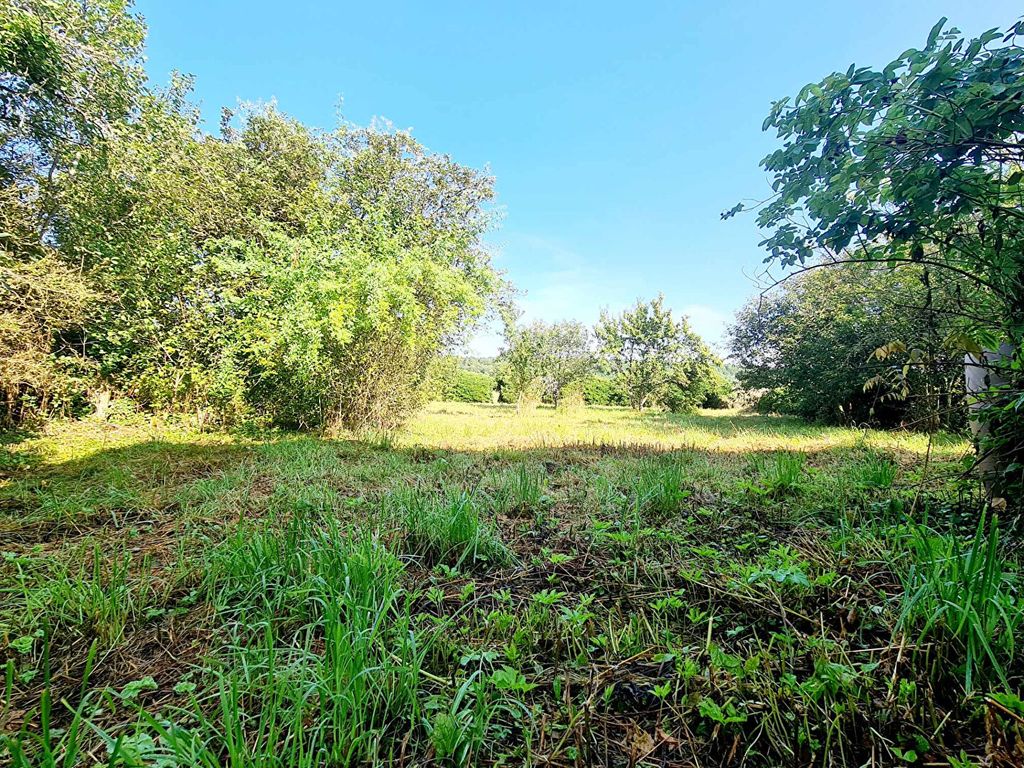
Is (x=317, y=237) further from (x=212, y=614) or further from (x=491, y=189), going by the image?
(x=491, y=189)

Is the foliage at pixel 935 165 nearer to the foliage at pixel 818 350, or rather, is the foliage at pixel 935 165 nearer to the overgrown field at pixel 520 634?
the overgrown field at pixel 520 634

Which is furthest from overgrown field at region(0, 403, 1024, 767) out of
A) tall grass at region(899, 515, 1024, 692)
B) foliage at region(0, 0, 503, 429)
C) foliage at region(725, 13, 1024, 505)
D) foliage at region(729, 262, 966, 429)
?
foliage at region(729, 262, 966, 429)

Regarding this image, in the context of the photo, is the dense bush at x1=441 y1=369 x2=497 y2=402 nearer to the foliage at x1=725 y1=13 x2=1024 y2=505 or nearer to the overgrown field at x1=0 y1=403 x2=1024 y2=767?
the overgrown field at x1=0 y1=403 x2=1024 y2=767

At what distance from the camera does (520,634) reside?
3.89ft

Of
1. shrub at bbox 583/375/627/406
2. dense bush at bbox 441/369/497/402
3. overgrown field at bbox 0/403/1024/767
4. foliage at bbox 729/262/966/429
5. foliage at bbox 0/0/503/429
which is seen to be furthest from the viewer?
dense bush at bbox 441/369/497/402

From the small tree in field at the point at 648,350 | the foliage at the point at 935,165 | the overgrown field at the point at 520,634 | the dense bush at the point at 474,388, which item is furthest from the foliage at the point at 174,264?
the dense bush at the point at 474,388

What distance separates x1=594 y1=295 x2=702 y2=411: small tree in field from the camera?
14117 millimetres

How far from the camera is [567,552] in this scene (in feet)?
6.06

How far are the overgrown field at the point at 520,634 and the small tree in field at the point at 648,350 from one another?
11915mm

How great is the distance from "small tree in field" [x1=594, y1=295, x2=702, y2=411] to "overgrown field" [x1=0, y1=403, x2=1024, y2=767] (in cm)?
1191

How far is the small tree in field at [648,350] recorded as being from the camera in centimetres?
1412

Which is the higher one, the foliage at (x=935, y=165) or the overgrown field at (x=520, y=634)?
the foliage at (x=935, y=165)

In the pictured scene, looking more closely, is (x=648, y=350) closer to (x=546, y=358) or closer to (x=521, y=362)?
(x=546, y=358)

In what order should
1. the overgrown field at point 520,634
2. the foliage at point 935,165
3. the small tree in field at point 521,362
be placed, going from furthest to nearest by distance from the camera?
1. the small tree in field at point 521,362
2. the foliage at point 935,165
3. the overgrown field at point 520,634
